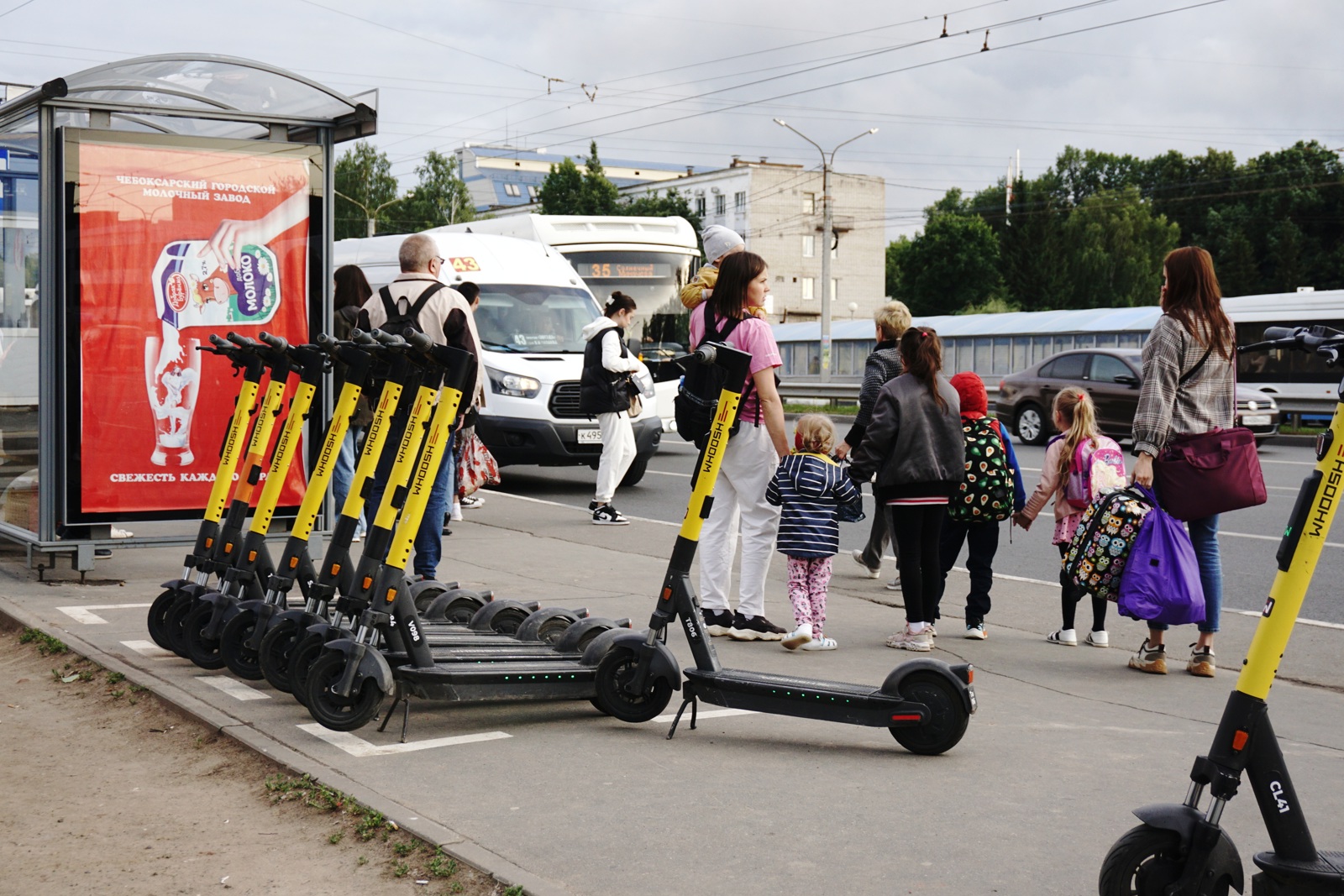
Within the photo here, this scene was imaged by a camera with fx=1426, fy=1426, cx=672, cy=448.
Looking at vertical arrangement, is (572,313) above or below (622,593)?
above

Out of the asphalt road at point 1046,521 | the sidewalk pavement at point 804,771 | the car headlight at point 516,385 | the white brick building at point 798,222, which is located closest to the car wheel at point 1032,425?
the asphalt road at point 1046,521

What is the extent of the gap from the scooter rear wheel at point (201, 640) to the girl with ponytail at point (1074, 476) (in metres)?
4.04

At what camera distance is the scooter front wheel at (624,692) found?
528cm

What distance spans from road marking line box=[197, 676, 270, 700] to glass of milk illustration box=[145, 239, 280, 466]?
9.51ft

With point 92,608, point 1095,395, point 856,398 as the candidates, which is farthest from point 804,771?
point 856,398

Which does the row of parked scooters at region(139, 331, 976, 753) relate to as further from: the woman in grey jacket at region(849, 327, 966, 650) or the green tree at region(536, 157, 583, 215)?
the green tree at region(536, 157, 583, 215)

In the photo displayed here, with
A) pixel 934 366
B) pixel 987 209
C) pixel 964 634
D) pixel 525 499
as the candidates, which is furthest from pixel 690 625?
pixel 987 209

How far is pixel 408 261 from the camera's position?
7.70 m

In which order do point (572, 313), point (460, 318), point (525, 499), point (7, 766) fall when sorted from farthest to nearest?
point (572, 313) < point (525, 499) < point (460, 318) < point (7, 766)

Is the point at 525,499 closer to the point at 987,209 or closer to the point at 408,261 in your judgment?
the point at 408,261

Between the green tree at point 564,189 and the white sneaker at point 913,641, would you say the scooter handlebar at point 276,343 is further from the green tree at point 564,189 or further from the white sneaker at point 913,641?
the green tree at point 564,189

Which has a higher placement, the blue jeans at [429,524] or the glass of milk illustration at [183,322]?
the glass of milk illustration at [183,322]

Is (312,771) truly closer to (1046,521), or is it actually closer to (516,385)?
(1046,521)

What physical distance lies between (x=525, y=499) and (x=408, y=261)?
6953 millimetres
